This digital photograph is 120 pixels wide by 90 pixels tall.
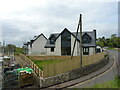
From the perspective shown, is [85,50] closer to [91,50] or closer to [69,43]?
[91,50]

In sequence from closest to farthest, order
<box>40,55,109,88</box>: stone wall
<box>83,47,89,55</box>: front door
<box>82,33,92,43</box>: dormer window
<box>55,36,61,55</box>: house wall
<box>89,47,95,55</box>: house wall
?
<box>40,55,109,88</box>: stone wall → <box>89,47,95,55</box>: house wall → <box>83,47,89,55</box>: front door → <box>82,33,92,43</box>: dormer window → <box>55,36,61,55</box>: house wall

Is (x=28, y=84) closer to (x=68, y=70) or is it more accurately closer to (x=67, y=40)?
(x=68, y=70)

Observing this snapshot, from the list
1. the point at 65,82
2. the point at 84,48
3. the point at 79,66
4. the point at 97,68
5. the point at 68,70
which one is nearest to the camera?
the point at 65,82

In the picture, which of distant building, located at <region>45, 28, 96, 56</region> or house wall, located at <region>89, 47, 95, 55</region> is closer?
house wall, located at <region>89, 47, 95, 55</region>

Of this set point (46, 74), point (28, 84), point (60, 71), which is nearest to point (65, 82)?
point (60, 71)

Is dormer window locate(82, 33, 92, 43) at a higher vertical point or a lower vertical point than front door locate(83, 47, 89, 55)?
higher

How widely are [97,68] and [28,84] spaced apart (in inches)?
389

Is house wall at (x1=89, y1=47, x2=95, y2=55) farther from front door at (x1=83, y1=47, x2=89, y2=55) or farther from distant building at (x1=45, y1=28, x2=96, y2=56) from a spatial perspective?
front door at (x1=83, y1=47, x2=89, y2=55)

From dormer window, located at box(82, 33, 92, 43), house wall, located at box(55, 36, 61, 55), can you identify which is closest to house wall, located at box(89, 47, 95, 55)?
dormer window, located at box(82, 33, 92, 43)

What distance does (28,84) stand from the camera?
11.6m

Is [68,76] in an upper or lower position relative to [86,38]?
lower

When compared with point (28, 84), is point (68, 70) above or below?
above

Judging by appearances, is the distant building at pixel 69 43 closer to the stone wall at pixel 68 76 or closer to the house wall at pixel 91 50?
the house wall at pixel 91 50

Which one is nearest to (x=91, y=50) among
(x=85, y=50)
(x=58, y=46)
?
(x=85, y=50)
